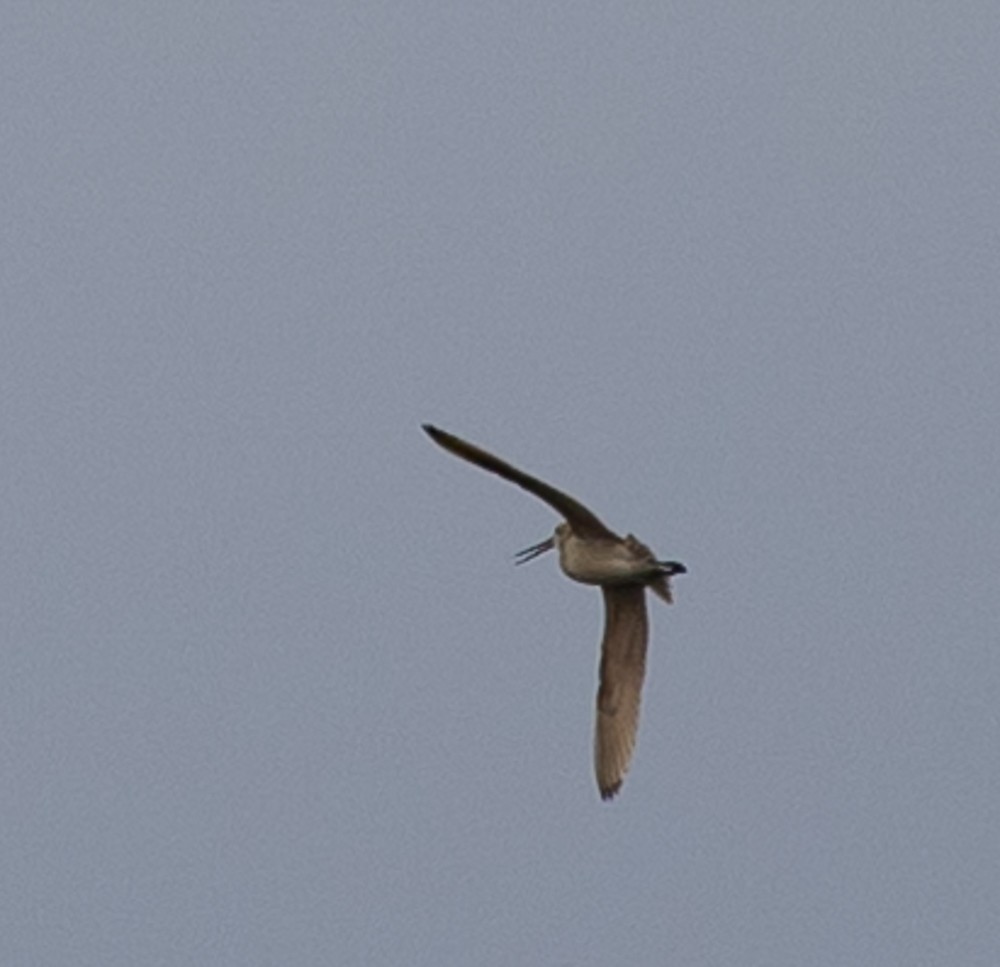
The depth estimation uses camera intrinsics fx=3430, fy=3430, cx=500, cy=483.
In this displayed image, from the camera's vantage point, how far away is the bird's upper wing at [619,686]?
3409cm

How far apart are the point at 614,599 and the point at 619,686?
3.42ft

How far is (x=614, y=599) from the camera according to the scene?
112 ft

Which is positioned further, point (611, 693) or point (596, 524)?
point (611, 693)

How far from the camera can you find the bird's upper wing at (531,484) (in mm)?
28156

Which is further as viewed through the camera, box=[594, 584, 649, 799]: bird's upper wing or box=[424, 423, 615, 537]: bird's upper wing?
box=[594, 584, 649, 799]: bird's upper wing

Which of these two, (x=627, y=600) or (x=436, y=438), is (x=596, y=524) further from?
(x=436, y=438)

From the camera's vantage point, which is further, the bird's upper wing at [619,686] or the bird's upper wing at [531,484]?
the bird's upper wing at [619,686]

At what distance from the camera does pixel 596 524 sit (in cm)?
3203

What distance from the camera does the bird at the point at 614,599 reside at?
32344 mm

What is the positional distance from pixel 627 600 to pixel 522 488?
4596mm

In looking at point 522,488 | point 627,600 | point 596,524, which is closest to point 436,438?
point 522,488

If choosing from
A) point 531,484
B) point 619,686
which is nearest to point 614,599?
point 619,686

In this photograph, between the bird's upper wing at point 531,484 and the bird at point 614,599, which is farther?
the bird at point 614,599

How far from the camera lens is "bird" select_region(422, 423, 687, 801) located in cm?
3234
